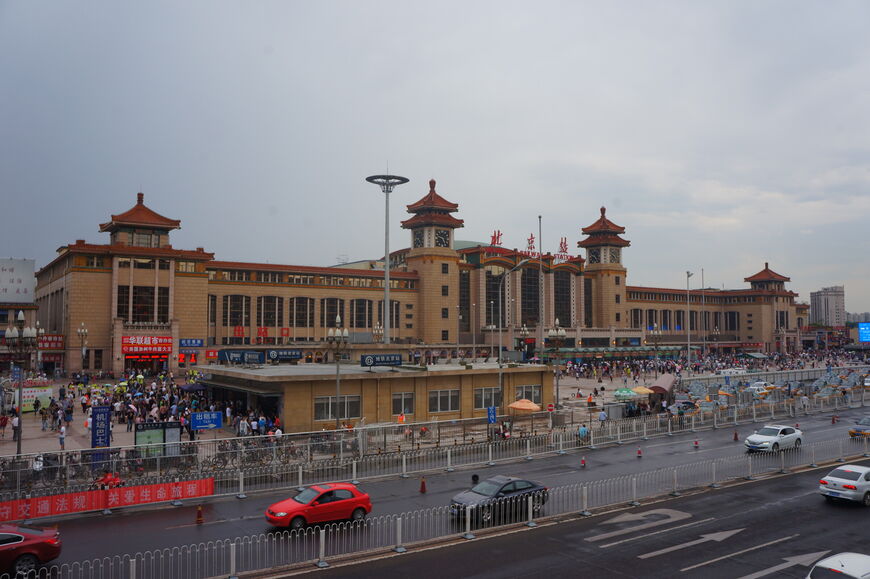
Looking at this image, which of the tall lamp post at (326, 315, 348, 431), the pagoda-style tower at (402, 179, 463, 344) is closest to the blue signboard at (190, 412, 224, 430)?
the tall lamp post at (326, 315, 348, 431)

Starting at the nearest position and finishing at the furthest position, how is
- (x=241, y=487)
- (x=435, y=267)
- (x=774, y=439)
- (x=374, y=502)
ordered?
(x=374, y=502) → (x=241, y=487) → (x=774, y=439) → (x=435, y=267)

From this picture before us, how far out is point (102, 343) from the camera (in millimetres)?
71500

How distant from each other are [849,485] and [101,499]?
2503 centimetres

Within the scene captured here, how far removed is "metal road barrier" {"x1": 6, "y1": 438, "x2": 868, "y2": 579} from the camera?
583 inches

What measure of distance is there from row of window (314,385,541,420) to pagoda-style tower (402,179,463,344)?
175 feet

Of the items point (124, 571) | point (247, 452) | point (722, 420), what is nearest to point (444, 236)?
point (722, 420)

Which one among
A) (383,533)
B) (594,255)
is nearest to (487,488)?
(383,533)

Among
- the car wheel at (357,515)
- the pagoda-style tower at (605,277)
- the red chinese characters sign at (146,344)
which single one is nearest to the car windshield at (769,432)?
→ the car wheel at (357,515)

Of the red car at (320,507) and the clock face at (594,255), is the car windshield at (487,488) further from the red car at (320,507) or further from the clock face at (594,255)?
the clock face at (594,255)

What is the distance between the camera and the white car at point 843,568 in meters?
11.5

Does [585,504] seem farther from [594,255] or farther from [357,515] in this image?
[594,255]

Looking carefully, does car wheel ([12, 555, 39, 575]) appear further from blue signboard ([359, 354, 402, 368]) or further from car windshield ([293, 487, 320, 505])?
blue signboard ([359, 354, 402, 368])

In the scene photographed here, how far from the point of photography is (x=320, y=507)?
61.0ft

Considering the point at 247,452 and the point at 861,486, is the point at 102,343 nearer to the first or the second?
the point at 247,452
